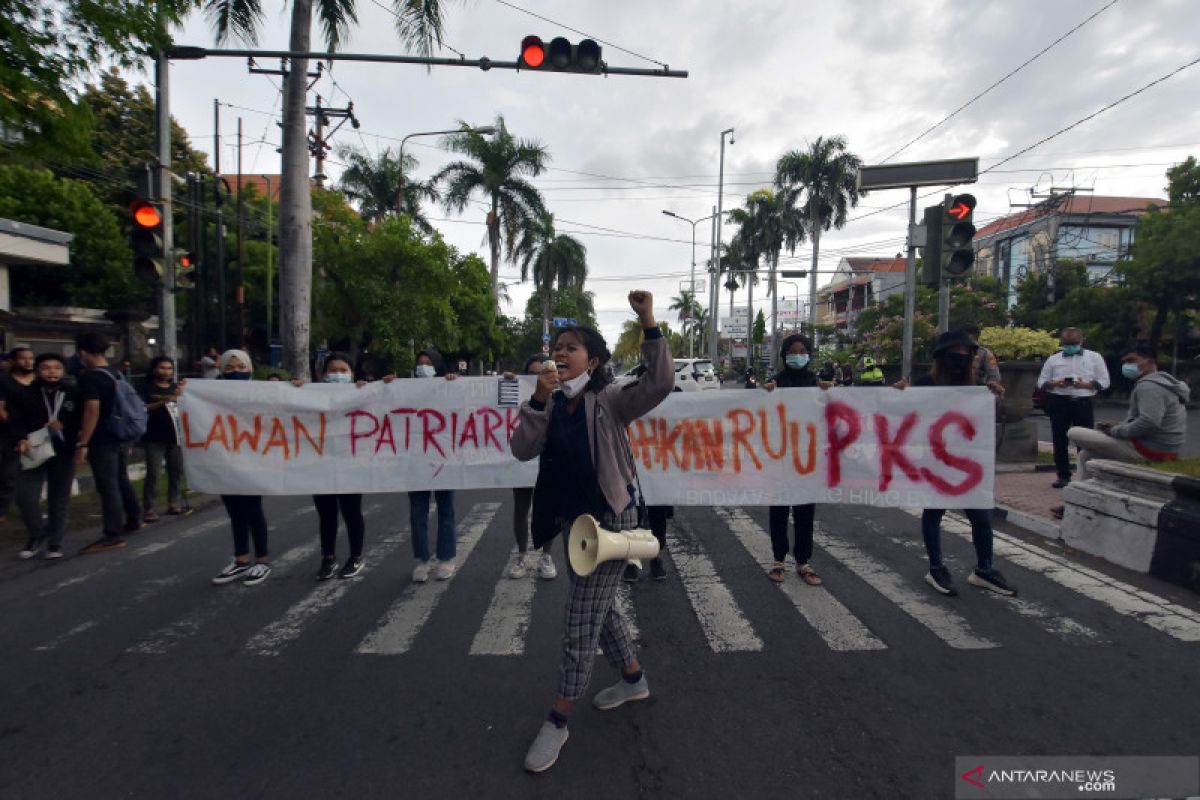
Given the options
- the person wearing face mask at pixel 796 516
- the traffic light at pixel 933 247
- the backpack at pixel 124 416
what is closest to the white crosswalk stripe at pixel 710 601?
the person wearing face mask at pixel 796 516

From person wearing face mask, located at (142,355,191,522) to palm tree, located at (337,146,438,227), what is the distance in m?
27.6

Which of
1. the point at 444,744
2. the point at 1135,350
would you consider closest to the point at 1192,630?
the point at 1135,350

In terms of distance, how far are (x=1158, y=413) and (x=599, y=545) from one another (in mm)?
5398

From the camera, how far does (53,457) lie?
588 cm

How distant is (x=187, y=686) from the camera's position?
3439mm

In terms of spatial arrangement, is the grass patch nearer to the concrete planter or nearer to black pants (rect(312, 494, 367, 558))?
the concrete planter

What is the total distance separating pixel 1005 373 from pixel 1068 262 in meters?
25.7

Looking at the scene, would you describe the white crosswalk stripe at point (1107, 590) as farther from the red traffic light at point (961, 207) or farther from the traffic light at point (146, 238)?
the traffic light at point (146, 238)

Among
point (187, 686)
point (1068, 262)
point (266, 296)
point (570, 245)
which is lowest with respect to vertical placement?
point (187, 686)

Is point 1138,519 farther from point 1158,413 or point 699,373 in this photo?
point 699,373

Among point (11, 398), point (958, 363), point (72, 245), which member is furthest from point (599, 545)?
point (72, 245)

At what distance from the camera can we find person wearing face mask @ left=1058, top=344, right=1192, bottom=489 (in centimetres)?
551

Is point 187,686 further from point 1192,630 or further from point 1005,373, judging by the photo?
point 1005,373

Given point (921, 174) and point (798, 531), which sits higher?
point (921, 174)
